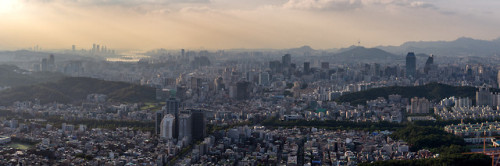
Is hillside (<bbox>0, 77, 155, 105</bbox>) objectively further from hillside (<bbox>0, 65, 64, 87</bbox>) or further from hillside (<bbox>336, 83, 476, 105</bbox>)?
hillside (<bbox>336, 83, 476, 105</bbox>)

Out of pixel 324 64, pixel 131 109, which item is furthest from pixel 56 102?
pixel 324 64

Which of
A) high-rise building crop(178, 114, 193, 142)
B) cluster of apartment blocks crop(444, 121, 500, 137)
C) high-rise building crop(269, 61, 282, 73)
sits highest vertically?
high-rise building crop(269, 61, 282, 73)

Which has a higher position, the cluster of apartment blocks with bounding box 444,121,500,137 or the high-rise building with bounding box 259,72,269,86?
the high-rise building with bounding box 259,72,269,86

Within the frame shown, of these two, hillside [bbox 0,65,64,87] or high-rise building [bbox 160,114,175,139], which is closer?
high-rise building [bbox 160,114,175,139]

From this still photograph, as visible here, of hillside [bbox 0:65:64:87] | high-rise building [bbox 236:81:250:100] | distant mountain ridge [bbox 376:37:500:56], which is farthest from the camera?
distant mountain ridge [bbox 376:37:500:56]

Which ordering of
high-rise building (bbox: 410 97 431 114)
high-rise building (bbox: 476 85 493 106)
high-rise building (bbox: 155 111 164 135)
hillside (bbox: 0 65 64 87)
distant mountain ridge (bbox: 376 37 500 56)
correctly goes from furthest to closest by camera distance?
distant mountain ridge (bbox: 376 37 500 56) → hillside (bbox: 0 65 64 87) → high-rise building (bbox: 476 85 493 106) → high-rise building (bbox: 410 97 431 114) → high-rise building (bbox: 155 111 164 135)

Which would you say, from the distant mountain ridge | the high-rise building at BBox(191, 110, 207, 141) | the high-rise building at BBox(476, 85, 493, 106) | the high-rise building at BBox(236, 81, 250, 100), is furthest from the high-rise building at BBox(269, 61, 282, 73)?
the distant mountain ridge

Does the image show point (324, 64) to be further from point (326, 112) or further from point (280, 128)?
point (280, 128)
